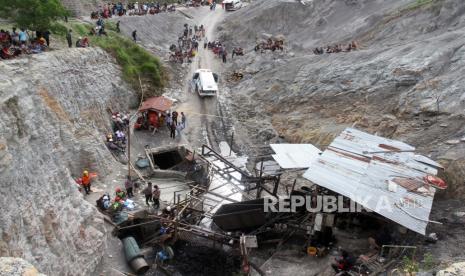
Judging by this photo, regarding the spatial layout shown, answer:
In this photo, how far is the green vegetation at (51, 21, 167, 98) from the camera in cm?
3562

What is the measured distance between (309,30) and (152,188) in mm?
35309

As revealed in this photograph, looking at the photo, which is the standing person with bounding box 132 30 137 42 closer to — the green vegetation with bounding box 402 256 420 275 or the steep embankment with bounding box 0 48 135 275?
the steep embankment with bounding box 0 48 135 275

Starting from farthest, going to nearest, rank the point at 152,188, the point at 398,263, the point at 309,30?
the point at 309,30 → the point at 152,188 → the point at 398,263

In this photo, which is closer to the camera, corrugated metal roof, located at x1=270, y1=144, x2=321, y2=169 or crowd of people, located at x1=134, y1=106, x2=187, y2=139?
corrugated metal roof, located at x1=270, y1=144, x2=321, y2=169

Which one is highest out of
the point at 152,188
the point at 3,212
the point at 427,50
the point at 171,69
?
the point at 427,50

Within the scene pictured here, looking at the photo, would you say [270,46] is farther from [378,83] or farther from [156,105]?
[156,105]

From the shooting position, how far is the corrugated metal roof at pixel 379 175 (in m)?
18.6

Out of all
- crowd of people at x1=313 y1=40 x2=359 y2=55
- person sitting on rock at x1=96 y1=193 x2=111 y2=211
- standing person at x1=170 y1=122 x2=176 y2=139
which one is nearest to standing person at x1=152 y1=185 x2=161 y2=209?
person sitting on rock at x1=96 y1=193 x2=111 y2=211

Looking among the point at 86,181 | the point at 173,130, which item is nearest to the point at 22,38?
the point at 86,181

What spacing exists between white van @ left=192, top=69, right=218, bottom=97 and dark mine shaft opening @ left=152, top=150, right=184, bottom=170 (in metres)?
8.77

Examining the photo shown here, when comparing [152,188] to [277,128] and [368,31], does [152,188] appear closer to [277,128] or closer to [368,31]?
[277,128]

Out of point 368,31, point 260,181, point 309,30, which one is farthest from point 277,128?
point 309,30

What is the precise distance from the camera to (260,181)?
2362 cm

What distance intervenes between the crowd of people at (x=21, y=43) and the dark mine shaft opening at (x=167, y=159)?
10508 millimetres
